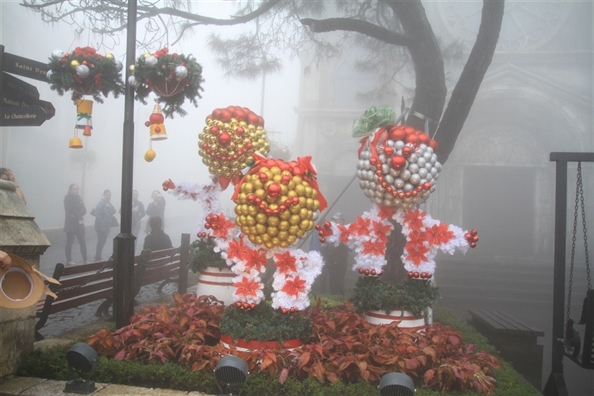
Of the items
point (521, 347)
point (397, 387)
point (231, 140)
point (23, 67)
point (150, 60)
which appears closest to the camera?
point (397, 387)

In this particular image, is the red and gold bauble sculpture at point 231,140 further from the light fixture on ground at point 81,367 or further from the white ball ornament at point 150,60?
the light fixture on ground at point 81,367

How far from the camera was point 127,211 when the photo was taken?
3.99m

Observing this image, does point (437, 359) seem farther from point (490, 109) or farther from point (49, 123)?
point (49, 123)

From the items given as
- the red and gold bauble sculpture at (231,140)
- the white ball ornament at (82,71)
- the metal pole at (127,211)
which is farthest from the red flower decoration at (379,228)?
the white ball ornament at (82,71)

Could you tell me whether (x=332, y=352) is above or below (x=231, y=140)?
below

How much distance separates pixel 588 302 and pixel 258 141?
126 inches

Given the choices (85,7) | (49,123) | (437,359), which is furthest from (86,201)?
(437,359)

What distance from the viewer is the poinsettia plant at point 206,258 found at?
4.98 meters

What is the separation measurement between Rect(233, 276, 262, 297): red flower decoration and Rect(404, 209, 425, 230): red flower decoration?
1685mm

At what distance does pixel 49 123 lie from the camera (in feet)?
31.2

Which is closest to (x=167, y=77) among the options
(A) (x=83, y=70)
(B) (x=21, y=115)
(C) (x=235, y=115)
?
(A) (x=83, y=70)

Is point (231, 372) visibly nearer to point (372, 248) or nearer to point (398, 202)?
point (372, 248)

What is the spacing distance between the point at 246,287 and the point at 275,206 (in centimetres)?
73

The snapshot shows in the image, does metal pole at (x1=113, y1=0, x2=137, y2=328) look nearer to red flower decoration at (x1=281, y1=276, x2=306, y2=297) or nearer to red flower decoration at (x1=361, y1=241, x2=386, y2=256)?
red flower decoration at (x1=281, y1=276, x2=306, y2=297)
